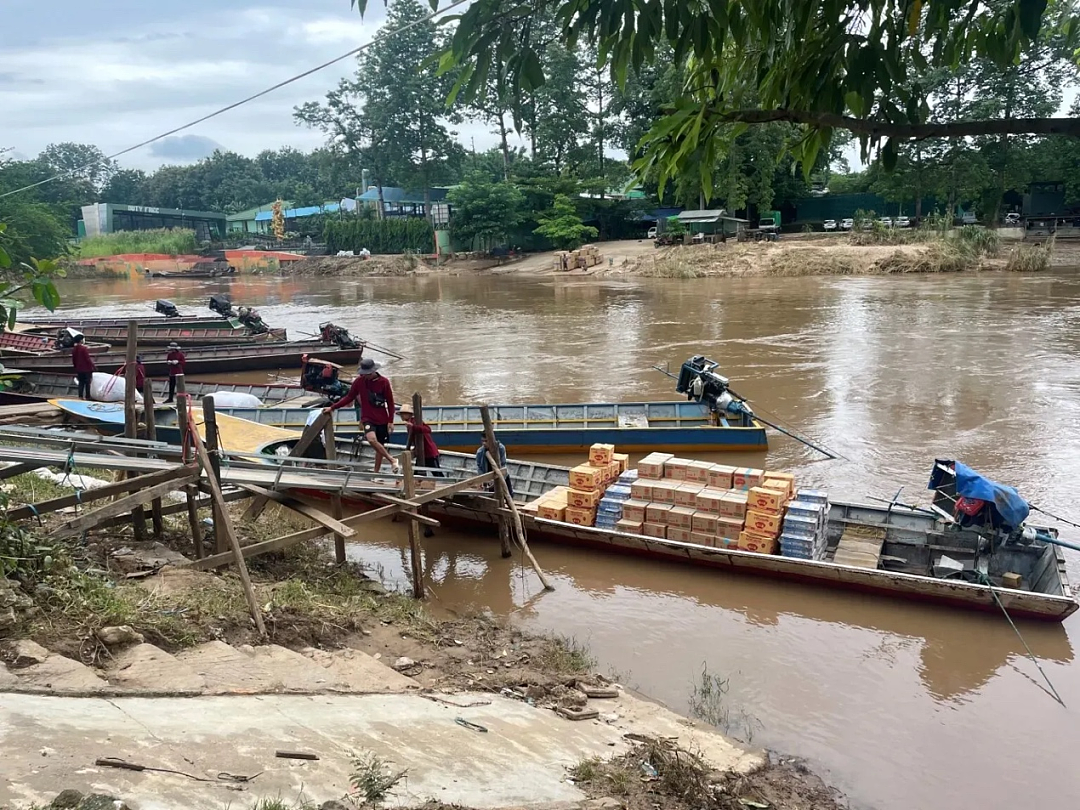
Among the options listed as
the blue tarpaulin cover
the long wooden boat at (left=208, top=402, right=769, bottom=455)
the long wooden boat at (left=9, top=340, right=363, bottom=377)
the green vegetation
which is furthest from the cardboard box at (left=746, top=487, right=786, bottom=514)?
the green vegetation

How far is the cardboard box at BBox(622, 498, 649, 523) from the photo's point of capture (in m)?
10.3

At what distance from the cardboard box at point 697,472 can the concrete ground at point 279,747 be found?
497cm

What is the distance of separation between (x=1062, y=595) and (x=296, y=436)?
10.2 metres

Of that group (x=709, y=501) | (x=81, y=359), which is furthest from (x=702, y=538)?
(x=81, y=359)

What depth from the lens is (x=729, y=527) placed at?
32.0 feet

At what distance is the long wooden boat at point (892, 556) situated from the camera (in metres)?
8.42

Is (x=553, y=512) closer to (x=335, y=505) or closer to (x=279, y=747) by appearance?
(x=335, y=505)

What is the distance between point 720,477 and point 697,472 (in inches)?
11.9

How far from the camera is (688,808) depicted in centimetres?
484

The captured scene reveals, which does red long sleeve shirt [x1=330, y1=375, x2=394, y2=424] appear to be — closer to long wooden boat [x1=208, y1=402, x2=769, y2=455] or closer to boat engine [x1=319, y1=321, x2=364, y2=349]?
long wooden boat [x1=208, y1=402, x2=769, y2=455]

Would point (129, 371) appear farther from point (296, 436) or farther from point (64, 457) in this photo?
point (64, 457)

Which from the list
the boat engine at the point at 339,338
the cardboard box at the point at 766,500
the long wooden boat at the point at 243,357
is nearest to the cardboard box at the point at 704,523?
the cardboard box at the point at 766,500

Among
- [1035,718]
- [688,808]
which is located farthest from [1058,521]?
[688,808]

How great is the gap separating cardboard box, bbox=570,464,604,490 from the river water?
2.98 ft
